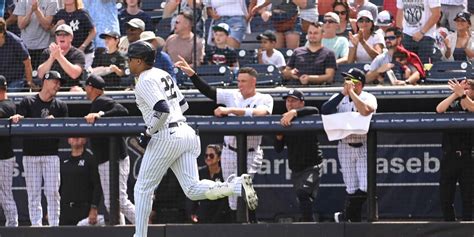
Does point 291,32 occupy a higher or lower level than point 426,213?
higher

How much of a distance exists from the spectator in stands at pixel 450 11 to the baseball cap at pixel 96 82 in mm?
4146

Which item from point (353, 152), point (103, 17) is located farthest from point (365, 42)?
point (103, 17)

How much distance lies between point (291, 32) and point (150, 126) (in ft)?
13.1

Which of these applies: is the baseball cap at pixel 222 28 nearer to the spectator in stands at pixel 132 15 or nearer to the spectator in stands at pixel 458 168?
the spectator in stands at pixel 132 15

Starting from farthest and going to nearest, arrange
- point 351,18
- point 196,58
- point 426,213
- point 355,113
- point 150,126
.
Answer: point 351,18 → point 196,58 → point 426,213 → point 355,113 → point 150,126

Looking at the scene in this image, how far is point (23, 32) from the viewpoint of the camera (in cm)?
1232

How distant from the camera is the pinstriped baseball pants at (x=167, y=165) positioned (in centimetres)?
859

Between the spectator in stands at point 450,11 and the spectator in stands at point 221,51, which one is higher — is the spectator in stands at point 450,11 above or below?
above

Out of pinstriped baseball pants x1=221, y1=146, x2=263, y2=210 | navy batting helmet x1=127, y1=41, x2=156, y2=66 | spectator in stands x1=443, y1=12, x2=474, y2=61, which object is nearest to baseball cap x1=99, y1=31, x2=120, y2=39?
pinstriped baseball pants x1=221, y1=146, x2=263, y2=210

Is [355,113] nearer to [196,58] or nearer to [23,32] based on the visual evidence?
[196,58]

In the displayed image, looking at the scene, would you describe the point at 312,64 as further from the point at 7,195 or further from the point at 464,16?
the point at 7,195

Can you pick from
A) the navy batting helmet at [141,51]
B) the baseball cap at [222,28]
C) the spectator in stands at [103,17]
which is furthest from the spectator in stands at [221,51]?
the navy batting helmet at [141,51]

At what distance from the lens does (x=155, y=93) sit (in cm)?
836

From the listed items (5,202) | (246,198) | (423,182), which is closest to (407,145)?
(423,182)
